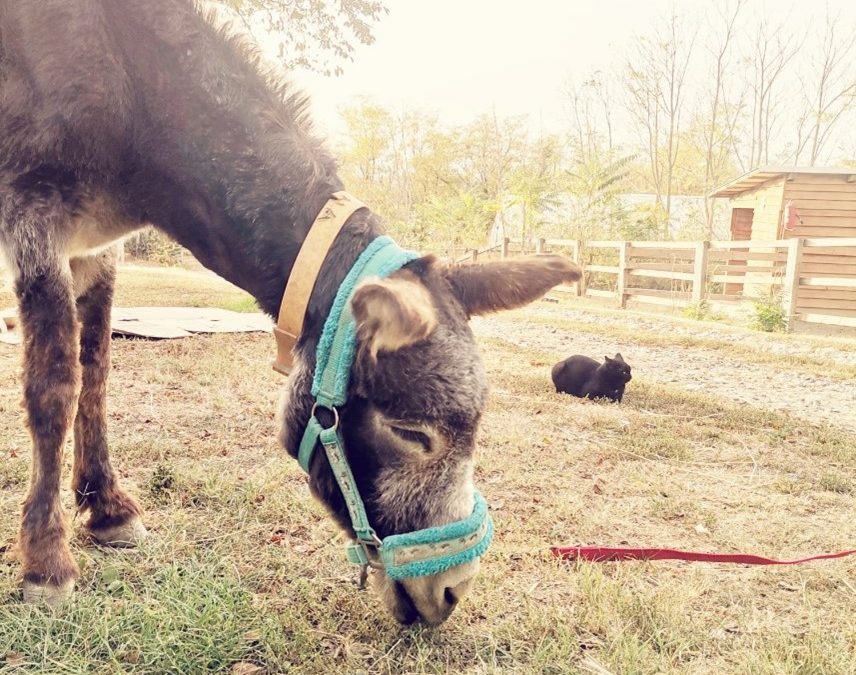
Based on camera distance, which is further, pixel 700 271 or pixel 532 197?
pixel 532 197

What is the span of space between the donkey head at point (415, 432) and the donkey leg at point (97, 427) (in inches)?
45.6

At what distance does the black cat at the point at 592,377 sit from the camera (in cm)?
589

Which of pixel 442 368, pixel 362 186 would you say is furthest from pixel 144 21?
pixel 362 186

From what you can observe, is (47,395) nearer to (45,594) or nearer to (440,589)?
(45,594)

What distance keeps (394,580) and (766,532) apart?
7.27 ft

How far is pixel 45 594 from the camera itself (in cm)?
206

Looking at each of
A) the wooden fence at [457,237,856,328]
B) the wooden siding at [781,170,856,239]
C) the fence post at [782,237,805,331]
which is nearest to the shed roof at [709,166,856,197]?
the wooden siding at [781,170,856,239]

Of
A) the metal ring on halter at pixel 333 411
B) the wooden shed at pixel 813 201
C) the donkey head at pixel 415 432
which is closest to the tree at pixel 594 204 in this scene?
the wooden shed at pixel 813 201

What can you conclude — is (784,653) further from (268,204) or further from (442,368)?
(268,204)

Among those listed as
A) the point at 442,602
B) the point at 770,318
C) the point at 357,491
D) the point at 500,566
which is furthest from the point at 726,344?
the point at 357,491

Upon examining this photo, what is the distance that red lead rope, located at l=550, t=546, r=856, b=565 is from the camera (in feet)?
8.58

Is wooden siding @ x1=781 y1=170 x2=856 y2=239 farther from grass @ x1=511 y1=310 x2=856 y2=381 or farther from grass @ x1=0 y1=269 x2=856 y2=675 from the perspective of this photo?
grass @ x1=0 y1=269 x2=856 y2=675

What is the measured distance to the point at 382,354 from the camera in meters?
1.86

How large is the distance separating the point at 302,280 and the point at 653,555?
195cm
